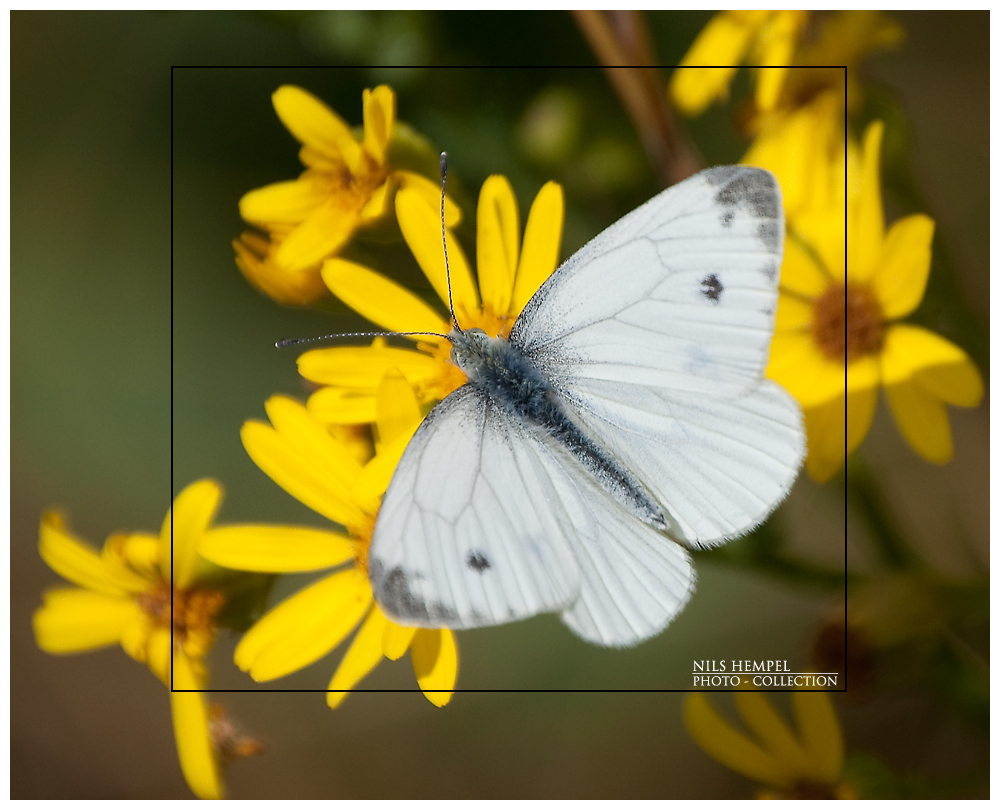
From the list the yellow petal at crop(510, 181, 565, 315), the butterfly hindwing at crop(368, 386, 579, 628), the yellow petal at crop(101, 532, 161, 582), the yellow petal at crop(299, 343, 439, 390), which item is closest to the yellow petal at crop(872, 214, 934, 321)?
the yellow petal at crop(510, 181, 565, 315)

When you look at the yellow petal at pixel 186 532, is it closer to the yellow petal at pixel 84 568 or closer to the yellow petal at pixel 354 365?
the yellow petal at pixel 84 568

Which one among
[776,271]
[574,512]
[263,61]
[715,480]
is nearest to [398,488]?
[574,512]

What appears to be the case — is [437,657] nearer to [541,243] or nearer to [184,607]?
[184,607]

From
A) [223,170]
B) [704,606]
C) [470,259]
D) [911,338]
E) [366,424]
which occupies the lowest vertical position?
[704,606]

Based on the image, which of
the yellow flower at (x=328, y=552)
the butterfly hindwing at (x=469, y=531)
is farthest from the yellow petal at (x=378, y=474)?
the butterfly hindwing at (x=469, y=531)

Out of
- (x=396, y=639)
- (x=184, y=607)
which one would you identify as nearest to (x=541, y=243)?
(x=396, y=639)

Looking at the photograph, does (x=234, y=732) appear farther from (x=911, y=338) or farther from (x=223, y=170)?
(x=911, y=338)

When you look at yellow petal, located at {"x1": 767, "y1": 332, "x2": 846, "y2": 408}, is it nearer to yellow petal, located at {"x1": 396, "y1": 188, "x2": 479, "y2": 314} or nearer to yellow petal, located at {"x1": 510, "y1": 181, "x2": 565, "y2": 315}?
yellow petal, located at {"x1": 510, "y1": 181, "x2": 565, "y2": 315}

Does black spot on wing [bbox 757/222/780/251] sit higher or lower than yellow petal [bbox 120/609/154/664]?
higher
